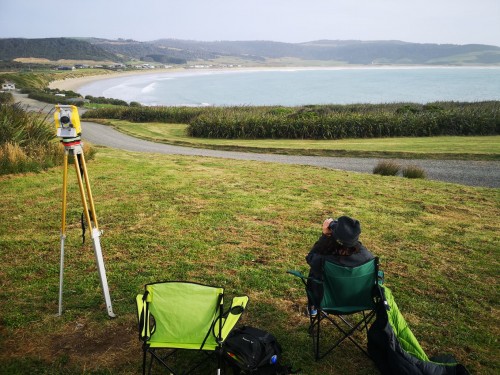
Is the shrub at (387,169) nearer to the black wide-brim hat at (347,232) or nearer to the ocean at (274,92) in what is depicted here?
the black wide-brim hat at (347,232)

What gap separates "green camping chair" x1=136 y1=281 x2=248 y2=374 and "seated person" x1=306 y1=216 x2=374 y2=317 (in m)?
0.85

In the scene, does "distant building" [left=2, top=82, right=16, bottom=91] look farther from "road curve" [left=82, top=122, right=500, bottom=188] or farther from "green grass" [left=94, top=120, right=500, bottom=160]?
"road curve" [left=82, top=122, right=500, bottom=188]

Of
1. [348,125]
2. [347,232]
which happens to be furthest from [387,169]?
[348,125]

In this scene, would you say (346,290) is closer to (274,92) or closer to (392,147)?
(392,147)

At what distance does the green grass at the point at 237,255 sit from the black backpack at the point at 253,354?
33cm

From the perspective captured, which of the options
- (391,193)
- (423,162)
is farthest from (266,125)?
(391,193)

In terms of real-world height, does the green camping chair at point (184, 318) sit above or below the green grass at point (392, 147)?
above

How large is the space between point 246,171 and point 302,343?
28.9ft

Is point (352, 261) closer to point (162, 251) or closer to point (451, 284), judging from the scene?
point (451, 284)

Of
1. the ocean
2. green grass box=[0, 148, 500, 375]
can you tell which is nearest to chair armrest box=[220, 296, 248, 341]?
green grass box=[0, 148, 500, 375]

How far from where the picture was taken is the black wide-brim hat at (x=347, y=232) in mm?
3803

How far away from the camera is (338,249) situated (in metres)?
3.98

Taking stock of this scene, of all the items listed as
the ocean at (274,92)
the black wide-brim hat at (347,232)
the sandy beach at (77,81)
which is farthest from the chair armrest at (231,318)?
the sandy beach at (77,81)

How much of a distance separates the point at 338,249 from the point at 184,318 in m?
1.66
